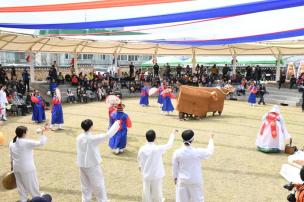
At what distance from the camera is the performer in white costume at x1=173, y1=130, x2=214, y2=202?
388 centimetres

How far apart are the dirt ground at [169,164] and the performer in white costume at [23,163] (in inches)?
18.1

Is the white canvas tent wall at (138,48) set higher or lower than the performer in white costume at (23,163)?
higher

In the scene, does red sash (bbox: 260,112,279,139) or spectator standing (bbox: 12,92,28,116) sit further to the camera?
spectator standing (bbox: 12,92,28,116)

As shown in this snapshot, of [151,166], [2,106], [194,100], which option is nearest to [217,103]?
[194,100]

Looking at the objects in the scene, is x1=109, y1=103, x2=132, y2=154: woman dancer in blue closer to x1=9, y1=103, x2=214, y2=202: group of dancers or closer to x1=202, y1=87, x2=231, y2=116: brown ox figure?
x1=9, y1=103, x2=214, y2=202: group of dancers

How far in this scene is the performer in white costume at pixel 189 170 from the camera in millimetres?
3879

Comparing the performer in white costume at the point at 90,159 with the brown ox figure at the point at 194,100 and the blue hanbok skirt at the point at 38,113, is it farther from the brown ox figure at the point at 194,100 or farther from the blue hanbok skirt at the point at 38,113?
the brown ox figure at the point at 194,100

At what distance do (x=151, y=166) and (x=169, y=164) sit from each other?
7.43 feet

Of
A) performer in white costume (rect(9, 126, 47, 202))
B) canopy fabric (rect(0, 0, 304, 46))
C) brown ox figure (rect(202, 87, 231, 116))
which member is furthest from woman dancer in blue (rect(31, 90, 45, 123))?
performer in white costume (rect(9, 126, 47, 202))

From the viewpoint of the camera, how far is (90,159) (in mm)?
4305

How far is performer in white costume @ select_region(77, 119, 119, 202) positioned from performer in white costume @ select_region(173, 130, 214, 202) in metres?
1.02

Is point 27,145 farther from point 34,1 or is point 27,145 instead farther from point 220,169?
point 34,1

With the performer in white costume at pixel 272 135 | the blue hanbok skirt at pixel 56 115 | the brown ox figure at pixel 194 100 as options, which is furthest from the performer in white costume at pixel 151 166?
the brown ox figure at pixel 194 100

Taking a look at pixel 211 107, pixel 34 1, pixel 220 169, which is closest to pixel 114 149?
pixel 220 169
